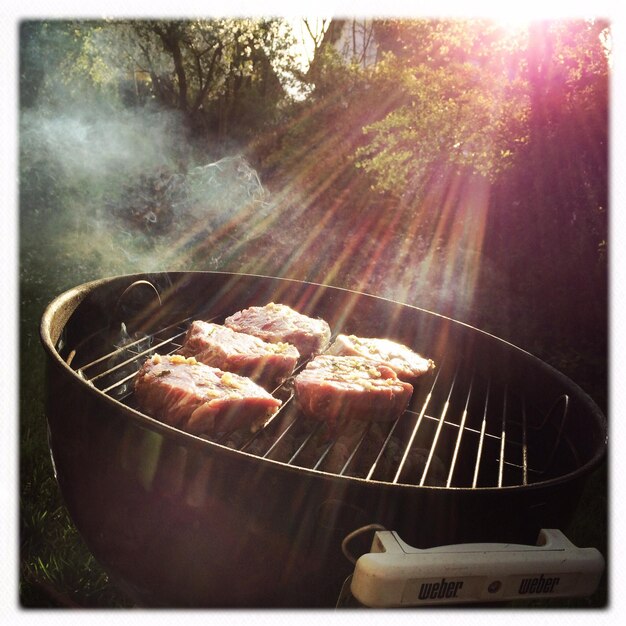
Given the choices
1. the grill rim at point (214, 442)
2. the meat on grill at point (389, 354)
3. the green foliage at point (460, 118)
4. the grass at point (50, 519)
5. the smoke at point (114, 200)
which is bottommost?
the grass at point (50, 519)

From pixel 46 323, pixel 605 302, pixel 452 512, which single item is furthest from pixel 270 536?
pixel 605 302

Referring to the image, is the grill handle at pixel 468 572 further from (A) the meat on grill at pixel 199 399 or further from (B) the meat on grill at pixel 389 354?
(B) the meat on grill at pixel 389 354

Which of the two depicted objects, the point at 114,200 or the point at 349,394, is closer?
the point at 349,394

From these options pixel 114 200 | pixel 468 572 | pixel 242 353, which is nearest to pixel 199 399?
pixel 242 353

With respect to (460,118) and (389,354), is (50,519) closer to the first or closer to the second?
(389,354)

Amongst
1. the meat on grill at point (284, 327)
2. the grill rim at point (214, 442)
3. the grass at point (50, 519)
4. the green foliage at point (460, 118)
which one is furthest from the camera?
the green foliage at point (460, 118)

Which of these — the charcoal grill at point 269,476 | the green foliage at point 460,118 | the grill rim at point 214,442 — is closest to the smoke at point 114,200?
the green foliage at point 460,118
